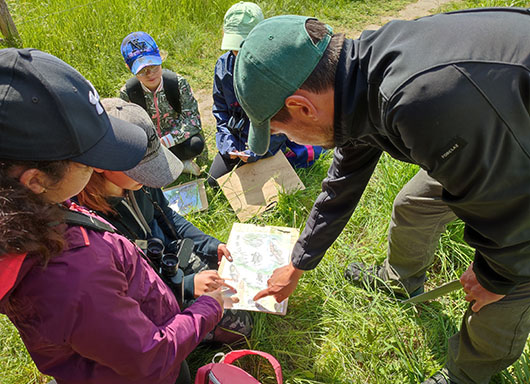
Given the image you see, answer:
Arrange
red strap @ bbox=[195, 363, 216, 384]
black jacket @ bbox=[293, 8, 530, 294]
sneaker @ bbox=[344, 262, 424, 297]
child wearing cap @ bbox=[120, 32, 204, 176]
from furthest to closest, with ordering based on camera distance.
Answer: child wearing cap @ bbox=[120, 32, 204, 176] < sneaker @ bbox=[344, 262, 424, 297] < red strap @ bbox=[195, 363, 216, 384] < black jacket @ bbox=[293, 8, 530, 294]

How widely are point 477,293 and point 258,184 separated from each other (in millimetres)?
1774

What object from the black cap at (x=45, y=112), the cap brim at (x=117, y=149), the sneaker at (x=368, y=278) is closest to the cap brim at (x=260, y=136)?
the cap brim at (x=117, y=149)

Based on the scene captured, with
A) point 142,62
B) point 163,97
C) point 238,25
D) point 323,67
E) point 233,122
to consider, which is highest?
point 323,67

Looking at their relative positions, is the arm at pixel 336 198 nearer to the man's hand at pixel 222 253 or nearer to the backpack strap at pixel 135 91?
the man's hand at pixel 222 253

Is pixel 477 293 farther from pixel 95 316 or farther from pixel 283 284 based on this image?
pixel 95 316

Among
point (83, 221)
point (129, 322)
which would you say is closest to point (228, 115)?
point (83, 221)

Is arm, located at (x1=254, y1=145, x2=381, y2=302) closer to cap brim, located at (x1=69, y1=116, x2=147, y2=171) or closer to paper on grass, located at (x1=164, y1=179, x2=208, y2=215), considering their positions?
cap brim, located at (x1=69, y1=116, x2=147, y2=171)

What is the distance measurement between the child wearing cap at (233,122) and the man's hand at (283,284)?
1.30 meters

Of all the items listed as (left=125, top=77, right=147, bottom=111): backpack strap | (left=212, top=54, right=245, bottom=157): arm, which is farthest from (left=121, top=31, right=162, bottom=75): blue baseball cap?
(left=212, top=54, right=245, bottom=157): arm

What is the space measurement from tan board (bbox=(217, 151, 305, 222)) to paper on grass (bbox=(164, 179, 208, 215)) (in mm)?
166

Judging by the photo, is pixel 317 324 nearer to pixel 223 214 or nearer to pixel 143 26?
pixel 223 214

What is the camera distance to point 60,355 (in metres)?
1.18

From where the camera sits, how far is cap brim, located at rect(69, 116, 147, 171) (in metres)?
1.05

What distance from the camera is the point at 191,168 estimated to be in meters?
3.24
